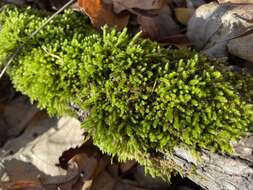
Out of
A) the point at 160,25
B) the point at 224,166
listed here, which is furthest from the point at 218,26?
the point at 224,166

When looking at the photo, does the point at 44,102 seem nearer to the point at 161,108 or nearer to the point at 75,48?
the point at 75,48

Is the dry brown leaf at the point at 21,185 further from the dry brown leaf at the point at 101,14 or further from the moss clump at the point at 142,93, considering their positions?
the dry brown leaf at the point at 101,14

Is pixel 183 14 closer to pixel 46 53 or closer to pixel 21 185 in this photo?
pixel 46 53

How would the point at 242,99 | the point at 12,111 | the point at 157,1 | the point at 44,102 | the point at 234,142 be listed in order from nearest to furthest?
the point at 234,142
the point at 242,99
the point at 44,102
the point at 157,1
the point at 12,111

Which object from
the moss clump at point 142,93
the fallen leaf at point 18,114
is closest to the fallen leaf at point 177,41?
the moss clump at point 142,93

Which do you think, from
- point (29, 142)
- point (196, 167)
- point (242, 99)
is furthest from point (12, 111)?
point (242, 99)

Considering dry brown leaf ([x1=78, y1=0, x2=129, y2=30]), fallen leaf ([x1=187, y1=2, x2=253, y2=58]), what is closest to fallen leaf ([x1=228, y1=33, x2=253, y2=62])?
fallen leaf ([x1=187, y1=2, x2=253, y2=58])

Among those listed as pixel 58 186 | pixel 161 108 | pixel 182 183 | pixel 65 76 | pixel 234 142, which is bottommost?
pixel 182 183
